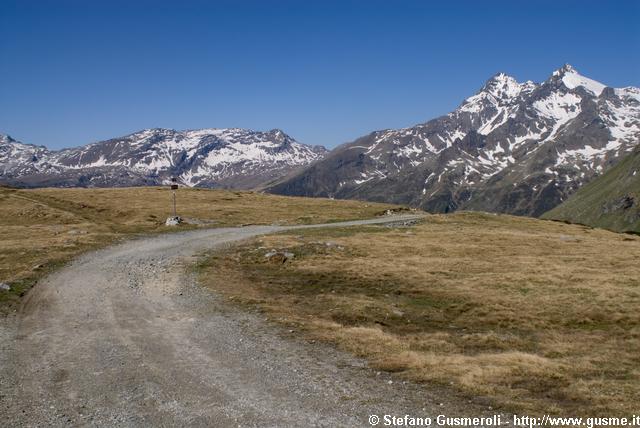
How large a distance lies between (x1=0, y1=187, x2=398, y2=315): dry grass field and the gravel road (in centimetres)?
548

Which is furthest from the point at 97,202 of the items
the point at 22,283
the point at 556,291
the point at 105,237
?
the point at 556,291

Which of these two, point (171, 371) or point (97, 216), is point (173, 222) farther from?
point (171, 371)

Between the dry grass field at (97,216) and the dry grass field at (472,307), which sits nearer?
the dry grass field at (472,307)

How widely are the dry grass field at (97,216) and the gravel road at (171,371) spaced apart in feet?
18.0

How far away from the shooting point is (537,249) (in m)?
53.4

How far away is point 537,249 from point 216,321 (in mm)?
41287

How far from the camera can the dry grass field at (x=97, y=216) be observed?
129 ft

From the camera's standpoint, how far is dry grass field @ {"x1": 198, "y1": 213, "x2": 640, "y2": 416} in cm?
1719

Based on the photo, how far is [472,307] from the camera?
29.8 metres

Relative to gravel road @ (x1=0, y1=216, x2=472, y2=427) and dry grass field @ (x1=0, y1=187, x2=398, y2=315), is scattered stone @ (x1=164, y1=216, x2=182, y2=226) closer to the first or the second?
dry grass field @ (x1=0, y1=187, x2=398, y2=315)

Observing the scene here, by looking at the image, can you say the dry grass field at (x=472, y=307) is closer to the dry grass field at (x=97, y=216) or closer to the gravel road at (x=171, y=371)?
the gravel road at (x=171, y=371)

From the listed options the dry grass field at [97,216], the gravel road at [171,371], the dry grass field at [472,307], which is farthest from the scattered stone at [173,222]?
the gravel road at [171,371]

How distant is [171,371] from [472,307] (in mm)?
19304

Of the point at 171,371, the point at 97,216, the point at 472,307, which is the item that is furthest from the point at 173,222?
A: the point at 171,371
